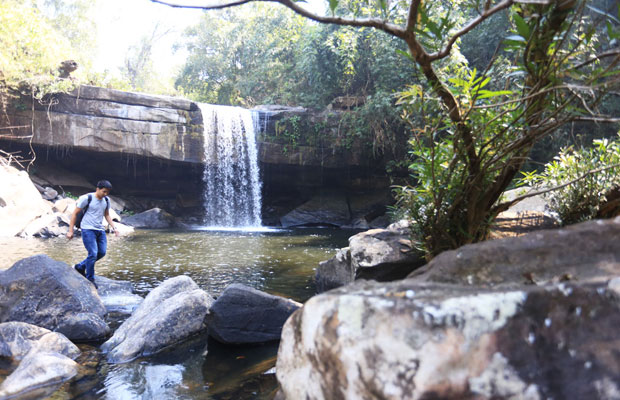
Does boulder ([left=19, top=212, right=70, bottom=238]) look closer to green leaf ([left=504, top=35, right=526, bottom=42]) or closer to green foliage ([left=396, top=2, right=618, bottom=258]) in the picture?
green foliage ([left=396, top=2, right=618, bottom=258])

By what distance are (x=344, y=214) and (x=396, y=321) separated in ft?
55.2

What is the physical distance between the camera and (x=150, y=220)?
15.8 m

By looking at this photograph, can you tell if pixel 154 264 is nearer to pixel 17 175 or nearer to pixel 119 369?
pixel 119 369

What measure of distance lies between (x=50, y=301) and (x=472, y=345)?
174 inches

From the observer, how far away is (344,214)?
1825 cm

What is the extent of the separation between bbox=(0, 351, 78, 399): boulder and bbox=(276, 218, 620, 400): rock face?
2351mm

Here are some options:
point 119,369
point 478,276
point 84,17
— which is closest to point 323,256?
point 119,369

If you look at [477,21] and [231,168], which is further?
[231,168]

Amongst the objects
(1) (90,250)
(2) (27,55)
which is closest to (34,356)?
(1) (90,250)

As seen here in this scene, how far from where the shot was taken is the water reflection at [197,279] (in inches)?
121

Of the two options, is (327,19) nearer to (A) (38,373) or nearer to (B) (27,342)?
(A) (38,373)

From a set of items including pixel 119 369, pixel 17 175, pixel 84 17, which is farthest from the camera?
pixel 84 17

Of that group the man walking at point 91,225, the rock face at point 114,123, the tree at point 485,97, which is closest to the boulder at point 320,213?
the rock face at point 114,123

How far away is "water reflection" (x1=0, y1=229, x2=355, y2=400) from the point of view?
307 centimetres
